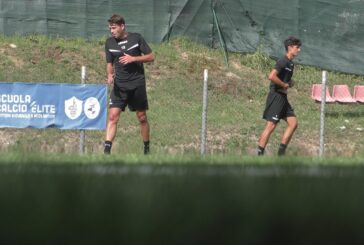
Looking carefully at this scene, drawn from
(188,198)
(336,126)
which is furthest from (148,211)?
(336,126)

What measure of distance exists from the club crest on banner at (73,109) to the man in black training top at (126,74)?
177 centimetres

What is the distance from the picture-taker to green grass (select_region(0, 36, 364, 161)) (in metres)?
13.6

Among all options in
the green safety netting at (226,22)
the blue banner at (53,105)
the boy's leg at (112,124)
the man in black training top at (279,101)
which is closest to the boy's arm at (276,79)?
the man in black training top at (279,101)

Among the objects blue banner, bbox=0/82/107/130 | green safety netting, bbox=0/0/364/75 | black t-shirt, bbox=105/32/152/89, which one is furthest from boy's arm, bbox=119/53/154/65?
green safety netting, bbox=0/0/364/75

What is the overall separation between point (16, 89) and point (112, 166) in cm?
849

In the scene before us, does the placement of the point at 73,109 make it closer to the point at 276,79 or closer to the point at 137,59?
the point at 137,59

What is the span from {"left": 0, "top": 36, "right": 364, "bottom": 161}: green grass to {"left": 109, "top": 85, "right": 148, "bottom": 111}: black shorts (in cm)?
215

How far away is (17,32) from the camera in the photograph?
19.8 m

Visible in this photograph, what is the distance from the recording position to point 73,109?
Answer: 11.6m

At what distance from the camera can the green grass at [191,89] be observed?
1362cm

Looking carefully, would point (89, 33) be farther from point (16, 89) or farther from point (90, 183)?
point (90, 183)

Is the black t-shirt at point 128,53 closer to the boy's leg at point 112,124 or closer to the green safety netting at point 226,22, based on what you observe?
the boy's leg at point 112,124

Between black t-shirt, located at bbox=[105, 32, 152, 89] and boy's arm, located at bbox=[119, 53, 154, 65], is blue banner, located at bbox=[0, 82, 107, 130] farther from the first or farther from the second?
boy's arm, located at bbox=[119, 53, 154, 65]

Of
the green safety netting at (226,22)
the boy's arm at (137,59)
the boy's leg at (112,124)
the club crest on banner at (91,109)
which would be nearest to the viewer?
the boy's leg at (112,124)
